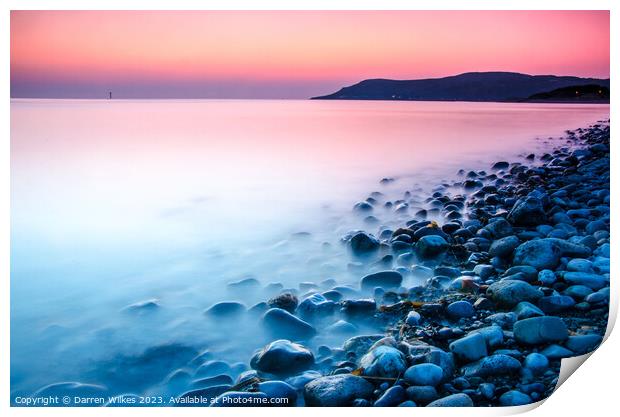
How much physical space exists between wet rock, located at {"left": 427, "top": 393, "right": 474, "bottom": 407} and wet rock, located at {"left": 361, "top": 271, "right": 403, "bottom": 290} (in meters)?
0.90

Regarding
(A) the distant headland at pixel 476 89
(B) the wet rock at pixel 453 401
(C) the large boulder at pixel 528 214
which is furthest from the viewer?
(A) the distant headland at pixel 476 89

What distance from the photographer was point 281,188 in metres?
4.79

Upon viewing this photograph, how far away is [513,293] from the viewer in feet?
9.82

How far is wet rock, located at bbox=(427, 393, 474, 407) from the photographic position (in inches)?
95.8

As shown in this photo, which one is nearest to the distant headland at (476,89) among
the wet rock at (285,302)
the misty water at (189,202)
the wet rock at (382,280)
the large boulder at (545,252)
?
the misty water at (189,202)

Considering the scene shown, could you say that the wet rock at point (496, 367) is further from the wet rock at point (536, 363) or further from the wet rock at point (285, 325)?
the wet rock at point (285, 325)

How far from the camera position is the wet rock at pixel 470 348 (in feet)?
8.59

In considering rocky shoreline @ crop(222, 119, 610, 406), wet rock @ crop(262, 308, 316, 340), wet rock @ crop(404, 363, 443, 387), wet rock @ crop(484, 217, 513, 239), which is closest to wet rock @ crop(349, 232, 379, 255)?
rocky shoreline @ crop(222, 119, 610, 406)

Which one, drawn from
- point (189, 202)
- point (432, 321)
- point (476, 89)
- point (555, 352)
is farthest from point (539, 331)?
point (189, 202)

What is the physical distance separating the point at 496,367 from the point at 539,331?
0.33 meters

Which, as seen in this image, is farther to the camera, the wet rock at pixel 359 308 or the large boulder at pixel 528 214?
the large boulder at pixel 528 214

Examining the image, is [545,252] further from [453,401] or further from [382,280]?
[453,401]

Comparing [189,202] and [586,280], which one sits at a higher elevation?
[189,202]
